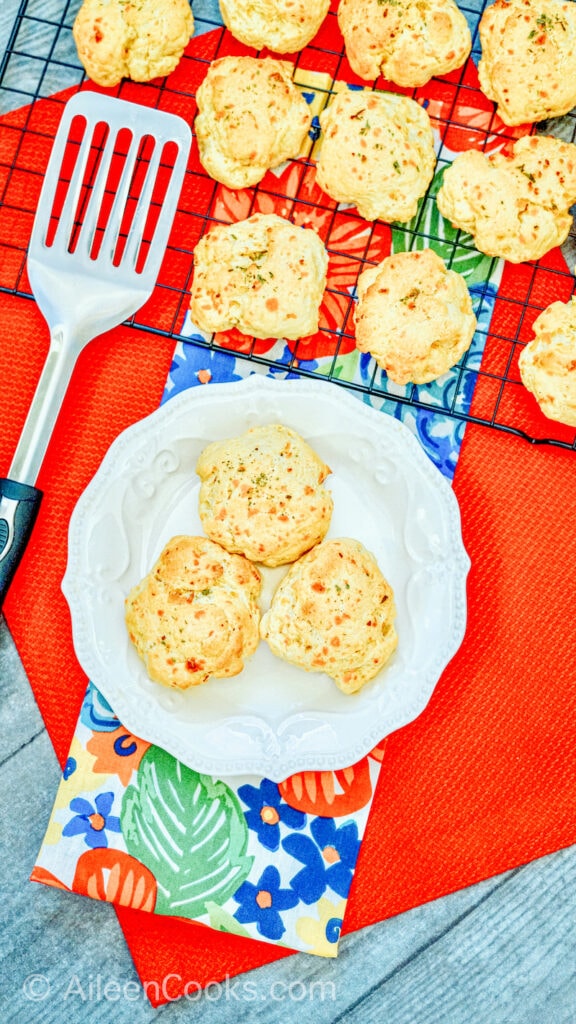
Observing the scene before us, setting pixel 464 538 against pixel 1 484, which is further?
pixel 464 538

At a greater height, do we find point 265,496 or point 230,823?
point 265,496

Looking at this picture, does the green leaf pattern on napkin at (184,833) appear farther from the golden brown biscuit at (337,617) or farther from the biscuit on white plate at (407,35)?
the biscuit on white plate at (407,35)

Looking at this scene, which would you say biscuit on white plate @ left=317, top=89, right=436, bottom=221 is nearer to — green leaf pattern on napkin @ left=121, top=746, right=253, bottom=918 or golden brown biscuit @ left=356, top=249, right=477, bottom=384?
golden brown biscuit @ left=356, top=249, right=477, bottom=384

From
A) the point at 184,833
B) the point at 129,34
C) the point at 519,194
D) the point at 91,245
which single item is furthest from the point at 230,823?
the point at 129,34

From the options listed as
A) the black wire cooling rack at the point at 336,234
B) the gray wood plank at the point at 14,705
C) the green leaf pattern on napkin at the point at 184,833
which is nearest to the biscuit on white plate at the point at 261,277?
the black wire cooling rack at the point at 336,234

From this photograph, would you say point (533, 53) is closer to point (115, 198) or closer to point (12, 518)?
point (115, 198)

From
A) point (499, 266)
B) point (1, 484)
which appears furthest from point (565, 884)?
point (1, 484)

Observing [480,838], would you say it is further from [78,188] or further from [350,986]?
[78,188]
